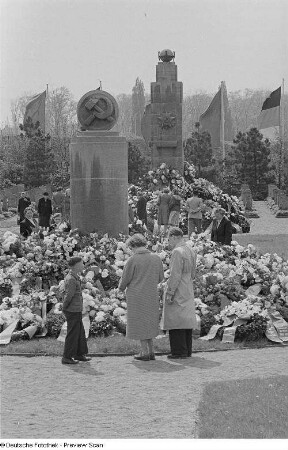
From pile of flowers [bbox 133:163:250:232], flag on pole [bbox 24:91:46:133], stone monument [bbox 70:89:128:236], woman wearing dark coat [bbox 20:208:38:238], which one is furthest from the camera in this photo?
flag on pole [bbox 24:91:46:133]

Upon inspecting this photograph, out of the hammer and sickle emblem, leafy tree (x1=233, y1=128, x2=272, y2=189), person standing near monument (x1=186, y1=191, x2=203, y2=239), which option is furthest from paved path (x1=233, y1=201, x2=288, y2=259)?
leafy tree (x1=233, y1=128, x2=272, y2=189)

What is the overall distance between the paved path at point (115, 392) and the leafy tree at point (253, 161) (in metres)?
49.8

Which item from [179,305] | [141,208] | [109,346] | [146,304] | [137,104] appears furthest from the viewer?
[137,104]

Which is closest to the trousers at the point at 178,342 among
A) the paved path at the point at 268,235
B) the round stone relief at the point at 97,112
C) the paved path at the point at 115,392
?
the paved path at the point at 115,392

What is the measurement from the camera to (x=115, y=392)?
1000cm

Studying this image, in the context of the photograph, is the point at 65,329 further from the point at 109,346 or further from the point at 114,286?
the point at 114,286

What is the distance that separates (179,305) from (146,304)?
412mm

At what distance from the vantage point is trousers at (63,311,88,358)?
11688mm

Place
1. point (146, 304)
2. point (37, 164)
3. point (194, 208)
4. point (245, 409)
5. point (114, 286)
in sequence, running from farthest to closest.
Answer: point (37, 164) → point (194, 208) → point (114, 286) → point (146, 304) → point (245, 409)

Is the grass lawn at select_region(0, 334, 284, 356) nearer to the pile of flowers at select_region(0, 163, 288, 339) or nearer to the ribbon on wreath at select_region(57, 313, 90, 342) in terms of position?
the ribbon on wreath at select_region(57, 313, 90, 342)

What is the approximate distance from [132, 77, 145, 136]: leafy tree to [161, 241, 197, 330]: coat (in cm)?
11518

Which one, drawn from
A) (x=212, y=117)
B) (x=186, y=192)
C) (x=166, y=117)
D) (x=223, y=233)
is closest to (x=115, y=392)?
(x=223, y=233)
